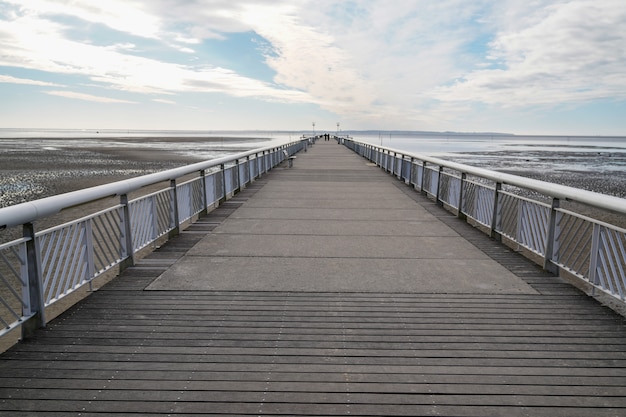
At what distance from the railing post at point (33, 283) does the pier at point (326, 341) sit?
0.49ft

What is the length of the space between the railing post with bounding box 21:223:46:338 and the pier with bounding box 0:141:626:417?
148mm

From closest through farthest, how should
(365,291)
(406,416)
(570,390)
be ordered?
(406,416)
(570,390)
(365,291)

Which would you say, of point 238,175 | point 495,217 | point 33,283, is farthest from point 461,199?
point 33,283

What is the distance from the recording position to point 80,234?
4.85 meters

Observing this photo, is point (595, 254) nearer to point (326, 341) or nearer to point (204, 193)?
point (326, 341)

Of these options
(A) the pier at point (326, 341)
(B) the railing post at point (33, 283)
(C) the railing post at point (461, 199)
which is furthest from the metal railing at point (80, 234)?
(C) the railing post at point (461, 199)

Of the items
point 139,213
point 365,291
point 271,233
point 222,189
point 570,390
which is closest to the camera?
point 570,390

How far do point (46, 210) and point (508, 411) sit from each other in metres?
3.90

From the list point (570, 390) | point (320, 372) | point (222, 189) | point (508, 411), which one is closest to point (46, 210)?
point (320, 372)

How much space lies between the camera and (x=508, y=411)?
301 cm

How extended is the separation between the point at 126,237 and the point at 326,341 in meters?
3.25

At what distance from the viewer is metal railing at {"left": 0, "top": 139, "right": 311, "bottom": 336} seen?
3.95 m

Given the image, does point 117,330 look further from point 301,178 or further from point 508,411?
point 301,178

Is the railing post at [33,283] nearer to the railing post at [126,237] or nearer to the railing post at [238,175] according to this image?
the railing post at [126,237]
